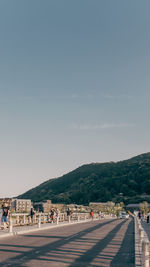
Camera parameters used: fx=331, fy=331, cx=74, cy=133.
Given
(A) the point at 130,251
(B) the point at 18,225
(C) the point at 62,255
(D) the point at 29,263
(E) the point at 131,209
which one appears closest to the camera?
Result: (D) the point at 29,263

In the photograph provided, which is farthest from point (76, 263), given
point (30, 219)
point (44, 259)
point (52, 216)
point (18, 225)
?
point (52, 216)

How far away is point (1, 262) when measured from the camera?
10.0m

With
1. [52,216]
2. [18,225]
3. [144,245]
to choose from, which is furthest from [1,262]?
[52,216]

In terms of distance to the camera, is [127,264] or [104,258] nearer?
[127,264]

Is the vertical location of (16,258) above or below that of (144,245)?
below

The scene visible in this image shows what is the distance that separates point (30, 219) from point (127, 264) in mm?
22487

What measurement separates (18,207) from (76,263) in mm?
187326

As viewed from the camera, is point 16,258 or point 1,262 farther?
point 16,258

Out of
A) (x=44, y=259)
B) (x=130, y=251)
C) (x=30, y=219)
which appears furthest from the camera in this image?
(x=30, y=219)

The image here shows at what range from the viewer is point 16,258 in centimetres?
1085

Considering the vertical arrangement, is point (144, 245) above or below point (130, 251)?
above

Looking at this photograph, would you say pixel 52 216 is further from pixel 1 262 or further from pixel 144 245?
pixel 144 245

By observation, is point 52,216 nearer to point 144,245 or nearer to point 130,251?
point 130,251

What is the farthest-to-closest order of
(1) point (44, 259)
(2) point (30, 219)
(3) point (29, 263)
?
(2) point (30, 219), (1) point (44, 259), (3) point (29, 263)
